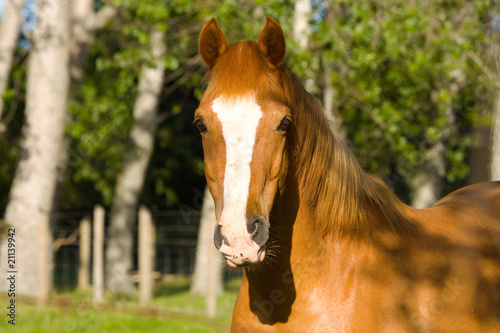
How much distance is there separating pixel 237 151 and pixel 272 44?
60cm

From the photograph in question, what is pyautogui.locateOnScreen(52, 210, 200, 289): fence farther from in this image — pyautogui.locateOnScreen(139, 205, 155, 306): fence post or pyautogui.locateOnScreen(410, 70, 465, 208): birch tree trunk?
pyautogui.locateOnScreen(410, 70, 465, 208): birch tree trunk

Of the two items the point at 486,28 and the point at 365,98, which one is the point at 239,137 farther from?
the point at 486,28

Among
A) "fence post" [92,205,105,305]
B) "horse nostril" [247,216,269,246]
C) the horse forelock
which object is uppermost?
the horse forelock

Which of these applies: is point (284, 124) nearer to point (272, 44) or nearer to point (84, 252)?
point (272, 44)

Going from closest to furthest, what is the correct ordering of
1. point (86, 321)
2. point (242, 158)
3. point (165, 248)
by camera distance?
point (242, 158) < point (86, 321) < point (165, 248)

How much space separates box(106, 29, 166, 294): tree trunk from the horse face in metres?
9.35

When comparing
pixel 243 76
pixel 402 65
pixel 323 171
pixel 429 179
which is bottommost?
pixel 323 171

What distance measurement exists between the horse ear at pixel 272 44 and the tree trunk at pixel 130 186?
362 inches

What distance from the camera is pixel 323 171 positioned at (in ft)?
8.66

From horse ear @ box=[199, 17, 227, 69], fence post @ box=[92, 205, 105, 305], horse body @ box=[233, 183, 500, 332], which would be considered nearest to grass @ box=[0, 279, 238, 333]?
fence post @ box=[92, 205, 105, 305]

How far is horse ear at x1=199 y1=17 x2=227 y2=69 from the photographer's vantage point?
106 inches

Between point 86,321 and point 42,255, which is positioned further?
point 42,255

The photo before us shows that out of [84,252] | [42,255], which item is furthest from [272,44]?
[84,252]

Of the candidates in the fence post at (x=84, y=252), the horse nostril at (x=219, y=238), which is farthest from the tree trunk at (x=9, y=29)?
the horse nostril at (x=219, y=238)
